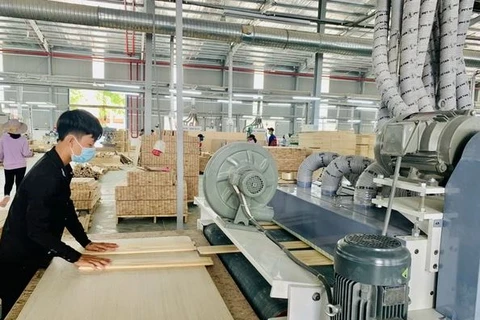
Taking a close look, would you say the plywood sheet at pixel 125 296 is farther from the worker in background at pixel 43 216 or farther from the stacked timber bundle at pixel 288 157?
A: the stacked timber bundle at pixel 288 157

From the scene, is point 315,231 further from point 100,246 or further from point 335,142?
point 335,142

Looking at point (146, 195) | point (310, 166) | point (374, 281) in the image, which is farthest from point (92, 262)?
point (146, 195)

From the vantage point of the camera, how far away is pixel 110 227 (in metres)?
4.41

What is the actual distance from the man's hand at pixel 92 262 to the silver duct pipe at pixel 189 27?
3598mm

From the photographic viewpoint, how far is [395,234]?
3.75 feet

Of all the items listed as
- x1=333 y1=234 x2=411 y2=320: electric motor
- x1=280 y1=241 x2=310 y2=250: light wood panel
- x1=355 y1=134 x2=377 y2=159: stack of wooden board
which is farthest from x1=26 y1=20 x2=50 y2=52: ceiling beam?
x1=333 y1=234 x2=411 y2=320: electric motor

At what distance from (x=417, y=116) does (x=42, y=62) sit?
14.5m

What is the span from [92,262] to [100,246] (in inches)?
9.5

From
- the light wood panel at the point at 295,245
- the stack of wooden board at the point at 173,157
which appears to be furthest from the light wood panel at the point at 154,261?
the stack of wooden board at the point at 173,157

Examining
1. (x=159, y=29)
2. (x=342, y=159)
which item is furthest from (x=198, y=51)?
(x=342, y=159)

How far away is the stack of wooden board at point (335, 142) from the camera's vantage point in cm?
604

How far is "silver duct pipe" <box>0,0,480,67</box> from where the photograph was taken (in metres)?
4.77

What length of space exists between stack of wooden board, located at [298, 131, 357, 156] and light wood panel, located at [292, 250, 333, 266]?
4.63 metres

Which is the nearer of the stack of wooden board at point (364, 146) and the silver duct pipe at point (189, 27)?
the silver duct pipe at point (189, 27)
